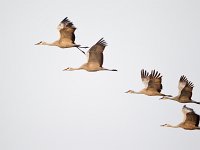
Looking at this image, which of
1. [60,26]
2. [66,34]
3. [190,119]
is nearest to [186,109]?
[190,119]

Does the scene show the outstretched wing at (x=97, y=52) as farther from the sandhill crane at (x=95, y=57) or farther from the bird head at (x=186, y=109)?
the bird head at (x=186, y=109)

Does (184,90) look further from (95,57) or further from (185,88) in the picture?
Answer: (95,57)

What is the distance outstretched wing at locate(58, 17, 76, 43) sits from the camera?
214 feet

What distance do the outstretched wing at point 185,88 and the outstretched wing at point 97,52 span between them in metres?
5.27

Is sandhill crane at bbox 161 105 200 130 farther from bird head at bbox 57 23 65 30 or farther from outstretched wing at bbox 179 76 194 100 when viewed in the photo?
bird head at bbox 57 23 65 30

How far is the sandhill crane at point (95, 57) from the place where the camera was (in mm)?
65000

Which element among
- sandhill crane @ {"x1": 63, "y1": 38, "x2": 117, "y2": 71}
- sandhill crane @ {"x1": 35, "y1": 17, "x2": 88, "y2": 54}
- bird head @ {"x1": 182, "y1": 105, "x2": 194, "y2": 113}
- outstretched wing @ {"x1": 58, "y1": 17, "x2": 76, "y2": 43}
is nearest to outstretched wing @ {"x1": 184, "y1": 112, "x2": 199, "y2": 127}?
bird head @ {"x1": 182, "y1": 105, "x2": 194, "y2": 113}

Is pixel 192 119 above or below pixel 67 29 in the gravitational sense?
below

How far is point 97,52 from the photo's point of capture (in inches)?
2571

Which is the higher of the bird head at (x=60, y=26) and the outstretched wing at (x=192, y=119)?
the bird head at (x=60, y=26)

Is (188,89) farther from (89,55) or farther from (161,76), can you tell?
(89,55)

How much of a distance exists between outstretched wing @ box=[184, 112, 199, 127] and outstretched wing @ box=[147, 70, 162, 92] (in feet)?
7.71

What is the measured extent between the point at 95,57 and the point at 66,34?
2170 millimetres

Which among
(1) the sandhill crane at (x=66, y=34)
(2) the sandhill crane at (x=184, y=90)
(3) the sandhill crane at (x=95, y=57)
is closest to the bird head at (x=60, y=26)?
(1) the sandhill crane at (x=66, y=34)
